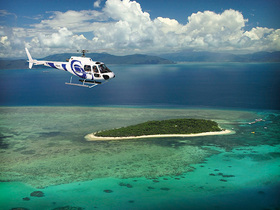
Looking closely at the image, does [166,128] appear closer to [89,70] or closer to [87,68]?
[89,70]

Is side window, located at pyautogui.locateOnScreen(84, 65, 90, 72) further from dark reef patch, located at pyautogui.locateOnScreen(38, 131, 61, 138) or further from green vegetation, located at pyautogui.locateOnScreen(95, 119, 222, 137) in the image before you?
dark reef patch, located at pyautogui.locateOnScreen(38, 131, 61, 138)

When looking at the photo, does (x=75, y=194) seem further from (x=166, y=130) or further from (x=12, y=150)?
(x=166, y=130)

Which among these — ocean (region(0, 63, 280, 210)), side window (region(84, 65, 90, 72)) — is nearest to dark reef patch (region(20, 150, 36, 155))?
ocean (region(0, 63, 280, 210))

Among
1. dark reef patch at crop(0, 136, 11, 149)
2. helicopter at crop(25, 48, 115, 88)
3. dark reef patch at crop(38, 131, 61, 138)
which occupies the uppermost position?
helicopter at crop(25, 48, 115, 88)

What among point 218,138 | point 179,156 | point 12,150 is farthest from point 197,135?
point 12,150

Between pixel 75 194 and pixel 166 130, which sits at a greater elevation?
pixel 166 130

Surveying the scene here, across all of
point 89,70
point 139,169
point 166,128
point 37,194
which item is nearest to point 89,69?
point 89,70
